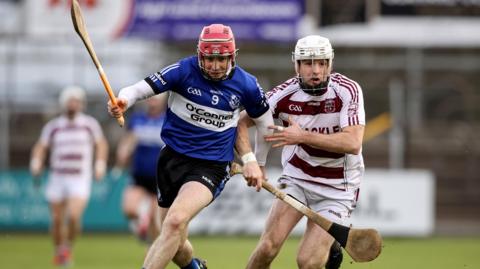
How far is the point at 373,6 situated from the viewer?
70.6 ft

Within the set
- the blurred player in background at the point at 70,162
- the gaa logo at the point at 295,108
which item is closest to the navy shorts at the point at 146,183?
the blurred player in background at the point at 70,162

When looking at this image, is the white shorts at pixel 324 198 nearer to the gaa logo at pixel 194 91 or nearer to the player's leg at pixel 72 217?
Answer: the gaa logo at pixel 194 91

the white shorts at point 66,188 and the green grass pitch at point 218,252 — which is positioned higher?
the white shorts at point 66,188

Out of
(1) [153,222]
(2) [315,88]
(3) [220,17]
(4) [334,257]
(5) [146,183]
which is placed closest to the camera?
(2) [315,88]

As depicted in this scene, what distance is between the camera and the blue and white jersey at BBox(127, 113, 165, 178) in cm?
1533

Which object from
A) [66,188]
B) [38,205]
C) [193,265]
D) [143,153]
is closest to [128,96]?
[193,265]

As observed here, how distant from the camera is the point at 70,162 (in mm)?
15648

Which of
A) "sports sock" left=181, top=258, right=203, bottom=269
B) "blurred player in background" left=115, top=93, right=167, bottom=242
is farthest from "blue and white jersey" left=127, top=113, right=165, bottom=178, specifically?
"sports sock" left=181, top=258, right=203, bottom=269

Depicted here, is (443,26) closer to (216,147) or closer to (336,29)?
(336,29)

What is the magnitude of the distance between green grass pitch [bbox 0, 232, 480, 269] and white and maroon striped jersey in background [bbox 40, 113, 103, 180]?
120cm

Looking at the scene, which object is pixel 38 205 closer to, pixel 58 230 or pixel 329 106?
pixel 58 230

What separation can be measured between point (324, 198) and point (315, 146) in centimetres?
67

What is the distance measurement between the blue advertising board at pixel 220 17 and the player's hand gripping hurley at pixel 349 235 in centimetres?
1220

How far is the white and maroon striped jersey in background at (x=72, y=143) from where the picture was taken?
15633 mm
